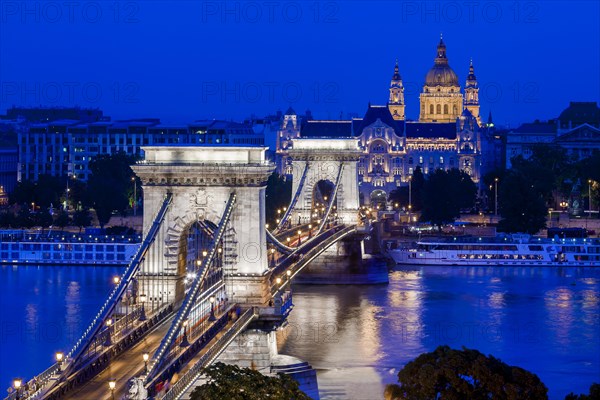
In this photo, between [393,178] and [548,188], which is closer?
[548,188]

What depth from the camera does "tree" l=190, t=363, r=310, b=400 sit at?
16.8m

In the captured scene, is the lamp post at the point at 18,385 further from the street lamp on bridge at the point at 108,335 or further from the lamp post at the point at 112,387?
the street lamp on bridge at the point at 108,335

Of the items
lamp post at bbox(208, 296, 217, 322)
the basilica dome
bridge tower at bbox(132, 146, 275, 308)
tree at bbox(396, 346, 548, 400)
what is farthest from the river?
the basilica dome

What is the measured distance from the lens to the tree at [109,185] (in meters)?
60.3

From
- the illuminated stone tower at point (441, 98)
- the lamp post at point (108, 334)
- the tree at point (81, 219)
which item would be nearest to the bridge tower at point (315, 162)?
the tree at point (81, 219)

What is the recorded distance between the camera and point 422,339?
3288 centimetres

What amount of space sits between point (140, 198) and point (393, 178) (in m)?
22.5

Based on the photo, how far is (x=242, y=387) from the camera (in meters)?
16.9

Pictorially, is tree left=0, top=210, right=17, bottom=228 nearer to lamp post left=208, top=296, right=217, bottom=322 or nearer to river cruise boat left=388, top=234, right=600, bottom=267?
river cruise boat left=388, top=234, right=600, bottom=267

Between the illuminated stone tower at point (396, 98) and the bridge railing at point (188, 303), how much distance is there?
7621 cm

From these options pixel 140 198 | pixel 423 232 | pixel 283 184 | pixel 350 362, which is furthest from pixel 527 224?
pixel 350 362

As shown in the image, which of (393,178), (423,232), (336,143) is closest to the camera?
Answer: (336,143)

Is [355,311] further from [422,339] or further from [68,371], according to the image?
[68,371]

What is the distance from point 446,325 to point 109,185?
97.6ft
